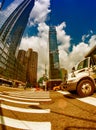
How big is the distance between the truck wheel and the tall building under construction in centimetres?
10319

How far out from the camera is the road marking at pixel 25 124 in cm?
565

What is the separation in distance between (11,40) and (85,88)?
435 ft

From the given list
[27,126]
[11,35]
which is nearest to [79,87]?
[27,126]

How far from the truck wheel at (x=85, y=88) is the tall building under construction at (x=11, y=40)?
103 m

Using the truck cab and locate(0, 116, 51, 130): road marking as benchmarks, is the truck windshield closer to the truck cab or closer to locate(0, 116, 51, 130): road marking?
the truck cab

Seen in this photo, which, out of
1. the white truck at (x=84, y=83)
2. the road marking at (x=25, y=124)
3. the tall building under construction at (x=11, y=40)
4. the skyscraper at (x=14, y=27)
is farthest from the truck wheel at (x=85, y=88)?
the skyscraper at (x=14, y=27)

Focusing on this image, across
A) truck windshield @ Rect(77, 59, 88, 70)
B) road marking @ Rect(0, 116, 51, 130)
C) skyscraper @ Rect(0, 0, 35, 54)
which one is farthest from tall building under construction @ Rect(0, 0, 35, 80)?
road marking @ Rect(0, 116, 51, 130)

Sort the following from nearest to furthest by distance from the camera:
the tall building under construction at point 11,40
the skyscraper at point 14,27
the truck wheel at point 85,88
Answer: the truck wheel at point 85,88 < the tall building under construction at point 11,40 < the skyscraper at point 14,27

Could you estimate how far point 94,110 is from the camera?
23.7ft

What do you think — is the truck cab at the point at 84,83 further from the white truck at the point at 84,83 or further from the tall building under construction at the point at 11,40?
the tall building under construction at the point at 11,40

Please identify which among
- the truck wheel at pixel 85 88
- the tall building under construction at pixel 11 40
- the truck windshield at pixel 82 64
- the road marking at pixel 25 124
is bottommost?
the road marking at pixel 25 124

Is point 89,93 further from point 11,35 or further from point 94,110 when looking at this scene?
point 11,35

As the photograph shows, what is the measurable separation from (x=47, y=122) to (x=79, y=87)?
5.34 metres

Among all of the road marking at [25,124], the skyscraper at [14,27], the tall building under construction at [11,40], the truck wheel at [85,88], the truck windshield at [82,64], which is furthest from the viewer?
the skyscraper at [14,27]
